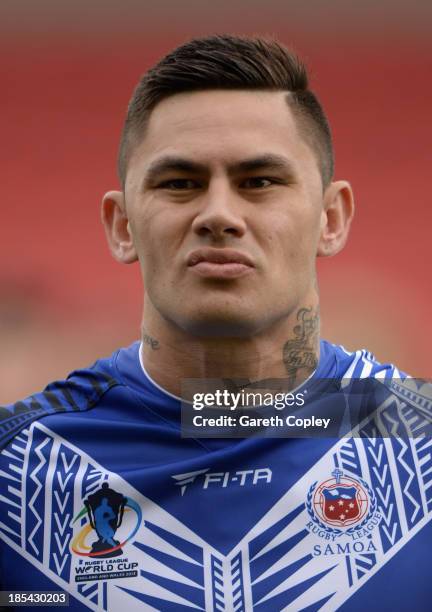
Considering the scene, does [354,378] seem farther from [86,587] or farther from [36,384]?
[36,384]

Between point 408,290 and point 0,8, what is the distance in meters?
3.69

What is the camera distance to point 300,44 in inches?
262

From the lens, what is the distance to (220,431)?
2.30 metres

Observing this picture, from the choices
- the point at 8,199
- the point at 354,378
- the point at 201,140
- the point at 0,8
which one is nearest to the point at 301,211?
the point at 201,140

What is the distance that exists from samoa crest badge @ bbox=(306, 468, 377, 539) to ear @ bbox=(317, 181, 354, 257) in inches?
26.7

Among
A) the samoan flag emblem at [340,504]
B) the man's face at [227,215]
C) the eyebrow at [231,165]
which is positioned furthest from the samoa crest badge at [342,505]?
the eyebrow at [231,165]

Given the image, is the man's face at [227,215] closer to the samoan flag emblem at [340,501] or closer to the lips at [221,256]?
the lips at [221,256]

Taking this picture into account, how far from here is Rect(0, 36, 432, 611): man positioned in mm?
2127

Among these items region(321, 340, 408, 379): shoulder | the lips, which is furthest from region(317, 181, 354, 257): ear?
the lips

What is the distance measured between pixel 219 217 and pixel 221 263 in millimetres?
114

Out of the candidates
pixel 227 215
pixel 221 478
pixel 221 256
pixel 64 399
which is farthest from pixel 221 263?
pixel 64 399

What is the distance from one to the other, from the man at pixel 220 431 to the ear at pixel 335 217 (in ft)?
0.05

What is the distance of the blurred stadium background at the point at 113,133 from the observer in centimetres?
633

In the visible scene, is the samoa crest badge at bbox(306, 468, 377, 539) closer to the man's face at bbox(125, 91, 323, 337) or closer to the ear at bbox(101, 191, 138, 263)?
the man's face at bbox(125, 91, 323, 337)
